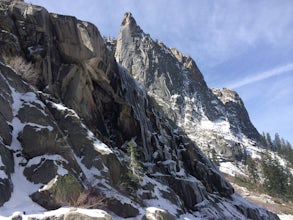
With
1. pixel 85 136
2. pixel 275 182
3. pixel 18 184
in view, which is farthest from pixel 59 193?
pixel 275 182

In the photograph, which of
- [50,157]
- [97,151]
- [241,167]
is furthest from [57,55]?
[241,167]

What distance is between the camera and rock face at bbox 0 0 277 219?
24.9 metres

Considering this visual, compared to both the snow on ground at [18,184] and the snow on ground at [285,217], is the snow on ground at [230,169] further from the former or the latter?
the snow on ground at [18,184]

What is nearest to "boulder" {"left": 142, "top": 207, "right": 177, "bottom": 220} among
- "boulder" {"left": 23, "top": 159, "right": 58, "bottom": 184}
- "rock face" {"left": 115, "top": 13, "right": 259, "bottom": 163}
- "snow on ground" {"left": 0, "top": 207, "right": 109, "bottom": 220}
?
"snow on ground" {"left": 0, "top": 207, "right": 109, "bottom": 220}

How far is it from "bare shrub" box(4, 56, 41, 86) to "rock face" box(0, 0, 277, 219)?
0.76 metres

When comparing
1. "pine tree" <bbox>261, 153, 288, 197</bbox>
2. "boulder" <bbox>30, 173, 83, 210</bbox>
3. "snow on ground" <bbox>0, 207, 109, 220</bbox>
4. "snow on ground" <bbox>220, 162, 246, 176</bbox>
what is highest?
"snow on ground" <bbox>220, 162, 246, 176</bbox>

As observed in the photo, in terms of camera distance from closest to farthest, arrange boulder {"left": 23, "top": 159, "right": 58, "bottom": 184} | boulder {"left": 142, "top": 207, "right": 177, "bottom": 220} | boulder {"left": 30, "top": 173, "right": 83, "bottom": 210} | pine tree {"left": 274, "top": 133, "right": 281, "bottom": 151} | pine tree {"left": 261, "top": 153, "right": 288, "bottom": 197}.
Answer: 1. boulder {"left": 30, "top": 173, "right": 83, "bottom": 210}
2. boulder {"left": 23, "top": 159, "right": 58, "bottom": 184}
3. boulder {"left": 142, "top": 207, "right": 177, "bottom": 220}
4. pine tree {"left": 261, "top": 153, "right": 288, "bottom": 197}
5. pine tree {"left": 274, "top": 133, "right": 281, "bottom": 151}

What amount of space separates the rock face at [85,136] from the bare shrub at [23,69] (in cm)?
76

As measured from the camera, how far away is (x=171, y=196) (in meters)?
38.5

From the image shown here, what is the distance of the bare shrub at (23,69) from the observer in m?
34.3

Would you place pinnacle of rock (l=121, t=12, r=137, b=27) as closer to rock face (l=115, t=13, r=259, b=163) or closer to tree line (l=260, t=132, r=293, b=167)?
rock face (l=115, t=13, r=259, b=163)

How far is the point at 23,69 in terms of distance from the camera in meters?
34.7

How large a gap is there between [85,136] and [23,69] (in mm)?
10002

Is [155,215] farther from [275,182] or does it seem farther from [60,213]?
[275,182]
